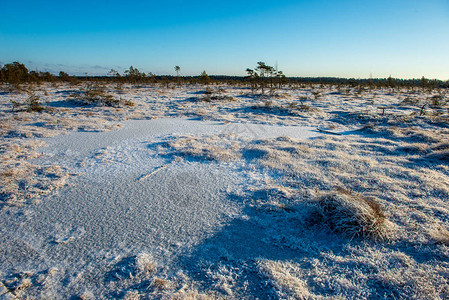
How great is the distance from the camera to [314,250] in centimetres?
240

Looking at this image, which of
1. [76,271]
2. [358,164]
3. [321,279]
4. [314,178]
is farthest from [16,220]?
[358,164]

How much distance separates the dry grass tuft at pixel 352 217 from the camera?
254cm

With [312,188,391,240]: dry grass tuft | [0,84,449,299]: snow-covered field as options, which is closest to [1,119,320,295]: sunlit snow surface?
[0,84,449,299]: snow-covered field

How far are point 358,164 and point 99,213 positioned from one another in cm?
457

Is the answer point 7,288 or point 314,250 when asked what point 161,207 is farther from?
point 314,250

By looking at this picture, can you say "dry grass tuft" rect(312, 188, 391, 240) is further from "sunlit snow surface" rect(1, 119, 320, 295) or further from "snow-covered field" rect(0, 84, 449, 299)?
"sunlit snow surface" rect(1, 119, 320, 295)

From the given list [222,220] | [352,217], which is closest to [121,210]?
[222,220]

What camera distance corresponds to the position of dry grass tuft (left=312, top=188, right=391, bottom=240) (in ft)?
8.32

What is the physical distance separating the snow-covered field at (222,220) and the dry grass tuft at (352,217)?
0.01 m

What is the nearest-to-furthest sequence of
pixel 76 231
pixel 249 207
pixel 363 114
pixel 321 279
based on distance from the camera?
pixel 321 279 < pixel 76 231 < pixel 249 207 < pixel 363 114

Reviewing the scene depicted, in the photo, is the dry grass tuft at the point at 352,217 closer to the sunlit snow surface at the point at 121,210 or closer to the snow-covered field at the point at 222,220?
the snow-covered field at the point at 222,220

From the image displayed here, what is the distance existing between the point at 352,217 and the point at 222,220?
1487mm

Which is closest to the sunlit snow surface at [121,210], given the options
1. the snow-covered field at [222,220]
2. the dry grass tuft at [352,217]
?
the snow-covered field at [222,220]

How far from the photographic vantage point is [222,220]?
9.46 feet
